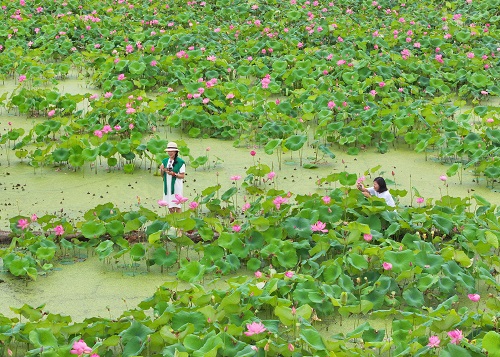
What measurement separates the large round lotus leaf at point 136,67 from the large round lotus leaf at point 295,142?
2821 millimetres

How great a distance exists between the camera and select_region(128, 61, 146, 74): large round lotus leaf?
33.8 feet

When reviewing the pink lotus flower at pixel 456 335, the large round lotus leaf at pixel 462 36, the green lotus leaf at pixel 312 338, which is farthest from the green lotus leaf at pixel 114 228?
the large round lotus leaf at pixel 462 36

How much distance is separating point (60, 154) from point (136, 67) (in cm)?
268

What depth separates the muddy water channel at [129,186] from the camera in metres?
5.80

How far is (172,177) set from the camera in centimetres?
679

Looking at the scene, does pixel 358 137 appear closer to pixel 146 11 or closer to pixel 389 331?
pixel 389 331

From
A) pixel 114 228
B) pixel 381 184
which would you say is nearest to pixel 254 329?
pixel 114 228

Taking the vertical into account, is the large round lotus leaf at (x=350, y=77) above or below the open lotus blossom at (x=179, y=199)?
above

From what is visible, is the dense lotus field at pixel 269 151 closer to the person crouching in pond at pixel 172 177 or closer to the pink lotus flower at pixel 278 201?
the pink lotus flower at pixel 278 201

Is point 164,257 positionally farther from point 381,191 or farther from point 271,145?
point 271,145

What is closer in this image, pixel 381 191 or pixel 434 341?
pixel 434 341

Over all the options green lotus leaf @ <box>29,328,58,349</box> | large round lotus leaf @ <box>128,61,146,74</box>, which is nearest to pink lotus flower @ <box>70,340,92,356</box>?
green lotus leaf @ <box>29,328,58,349</box>

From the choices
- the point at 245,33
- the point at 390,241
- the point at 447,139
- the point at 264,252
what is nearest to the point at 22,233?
the point at 264,252

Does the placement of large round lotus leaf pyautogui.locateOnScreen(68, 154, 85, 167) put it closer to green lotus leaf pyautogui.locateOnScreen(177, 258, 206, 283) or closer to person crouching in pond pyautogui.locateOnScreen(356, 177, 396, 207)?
green lotus leaf pyautogui.locateOnScreen(177, 258, 206, 283)
